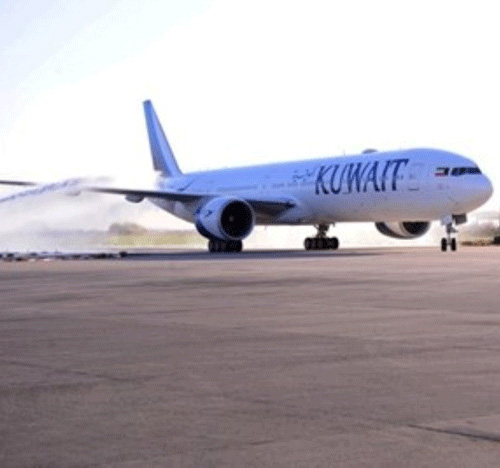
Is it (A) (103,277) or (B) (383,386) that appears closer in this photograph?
(B) (383,386)

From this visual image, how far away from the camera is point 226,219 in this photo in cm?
4812

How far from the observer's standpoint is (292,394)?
805cm

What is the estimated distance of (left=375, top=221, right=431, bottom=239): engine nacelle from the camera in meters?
50.5

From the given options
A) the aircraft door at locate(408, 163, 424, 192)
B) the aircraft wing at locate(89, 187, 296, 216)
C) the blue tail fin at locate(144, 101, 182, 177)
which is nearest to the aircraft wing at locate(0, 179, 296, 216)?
the aircraft wing at locate(89, 187, 296, 216)

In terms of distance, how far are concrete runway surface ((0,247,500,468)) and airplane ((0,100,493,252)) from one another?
2447cm

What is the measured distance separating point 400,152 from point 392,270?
1884 centimetres

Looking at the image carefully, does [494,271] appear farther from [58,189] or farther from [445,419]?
[58,189]

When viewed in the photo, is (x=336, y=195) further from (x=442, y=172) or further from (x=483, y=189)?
(x=483, y=189)

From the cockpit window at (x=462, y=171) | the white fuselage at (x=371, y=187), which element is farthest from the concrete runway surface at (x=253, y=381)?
the white fuselage at (x=371, y=187)

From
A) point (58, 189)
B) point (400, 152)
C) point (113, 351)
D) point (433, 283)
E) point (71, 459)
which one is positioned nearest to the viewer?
point (71, 459)

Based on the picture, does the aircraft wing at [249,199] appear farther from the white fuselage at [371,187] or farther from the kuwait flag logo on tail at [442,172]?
the kuwait flag logo on tail at [442,172]

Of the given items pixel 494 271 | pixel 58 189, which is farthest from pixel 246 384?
pixel 58 189

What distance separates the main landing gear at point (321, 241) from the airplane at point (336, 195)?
0.04 metres

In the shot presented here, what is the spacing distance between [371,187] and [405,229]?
6.74 meters
